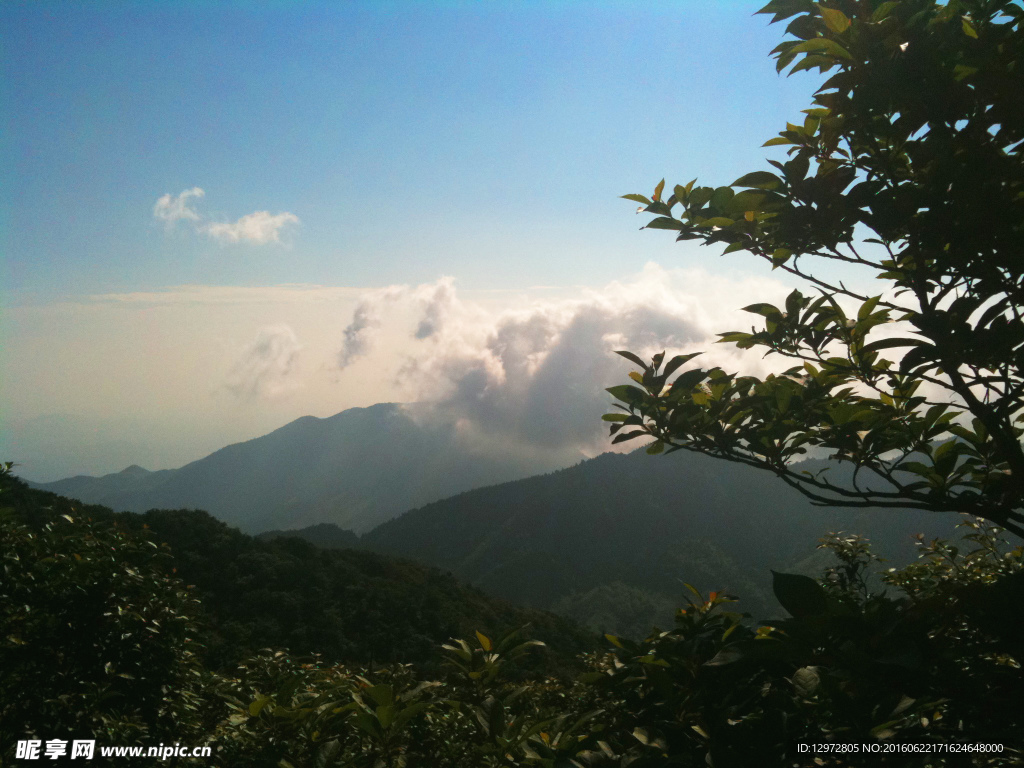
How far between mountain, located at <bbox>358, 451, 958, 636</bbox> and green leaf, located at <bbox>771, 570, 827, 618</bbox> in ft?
399

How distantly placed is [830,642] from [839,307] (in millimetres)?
1996

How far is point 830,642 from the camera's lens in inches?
67.5

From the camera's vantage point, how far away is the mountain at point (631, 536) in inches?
5027

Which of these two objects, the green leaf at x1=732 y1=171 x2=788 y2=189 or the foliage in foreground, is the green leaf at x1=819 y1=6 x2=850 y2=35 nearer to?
the green leaf at x1=732 y1=171 x2=788 y2=189

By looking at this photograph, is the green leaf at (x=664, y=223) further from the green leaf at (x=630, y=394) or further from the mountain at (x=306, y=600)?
the mountain at (x=306, y=600)

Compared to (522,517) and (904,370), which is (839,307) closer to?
(904,370)

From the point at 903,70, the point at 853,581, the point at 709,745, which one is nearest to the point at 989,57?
the point at 903,70

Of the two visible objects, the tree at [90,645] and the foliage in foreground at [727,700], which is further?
the tree at [90,645]

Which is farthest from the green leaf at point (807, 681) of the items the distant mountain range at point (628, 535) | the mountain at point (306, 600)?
the distant mountain range at point (628, 535)

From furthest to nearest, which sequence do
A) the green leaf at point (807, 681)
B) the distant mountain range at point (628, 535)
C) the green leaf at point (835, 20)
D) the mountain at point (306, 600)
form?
the distant mountain range at point (628, 535) → the mountain at point (306, 600) → the green leaf at point (835, 20) → the green leaf at point (807, 681)

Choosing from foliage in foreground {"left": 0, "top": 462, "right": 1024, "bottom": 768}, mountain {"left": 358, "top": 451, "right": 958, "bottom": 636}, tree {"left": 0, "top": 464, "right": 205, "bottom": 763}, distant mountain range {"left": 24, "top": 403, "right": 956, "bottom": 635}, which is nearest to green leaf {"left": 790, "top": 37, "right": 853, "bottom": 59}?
foliage in foreground {"left": 0, "top": 462, "right": 1024, "bottom": 768}

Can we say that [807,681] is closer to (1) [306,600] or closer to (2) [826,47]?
(2) [826,47]

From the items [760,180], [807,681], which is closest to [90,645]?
[807,681]

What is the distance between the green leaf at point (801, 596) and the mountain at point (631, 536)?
12155 cm
